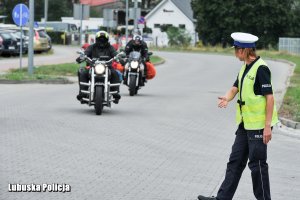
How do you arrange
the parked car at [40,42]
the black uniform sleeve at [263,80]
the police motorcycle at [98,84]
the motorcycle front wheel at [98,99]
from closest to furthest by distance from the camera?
the black uniform sleeve at [263,80]
the motorcycle front wheel at [98,99]
the police motorcycle at [98,84]
the parked car at [40,42]

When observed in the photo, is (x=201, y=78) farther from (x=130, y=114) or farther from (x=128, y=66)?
(x=130, y=114)

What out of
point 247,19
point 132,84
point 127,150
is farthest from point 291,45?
point 127,150

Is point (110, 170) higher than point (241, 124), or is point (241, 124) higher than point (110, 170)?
point (241, 124)

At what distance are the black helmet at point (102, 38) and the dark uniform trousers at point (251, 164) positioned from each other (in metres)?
9.41

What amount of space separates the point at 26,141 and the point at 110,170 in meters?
2.56

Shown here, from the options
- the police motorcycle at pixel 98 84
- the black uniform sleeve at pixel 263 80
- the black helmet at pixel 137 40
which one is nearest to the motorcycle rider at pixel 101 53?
the police motorcycle at pixel 98 84

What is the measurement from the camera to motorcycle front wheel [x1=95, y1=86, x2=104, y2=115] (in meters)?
16.2

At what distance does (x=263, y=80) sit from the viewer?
7.48 metres

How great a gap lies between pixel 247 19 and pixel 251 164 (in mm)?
79313

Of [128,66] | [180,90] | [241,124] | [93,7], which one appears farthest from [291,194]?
[93,7]

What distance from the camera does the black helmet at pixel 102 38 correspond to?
16.8 m

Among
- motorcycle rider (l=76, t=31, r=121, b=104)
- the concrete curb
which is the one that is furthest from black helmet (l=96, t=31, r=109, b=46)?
the concrete curb

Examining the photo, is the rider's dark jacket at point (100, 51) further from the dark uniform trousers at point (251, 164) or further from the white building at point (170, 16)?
the white building at point (170, 16)

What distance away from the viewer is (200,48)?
260 feet
